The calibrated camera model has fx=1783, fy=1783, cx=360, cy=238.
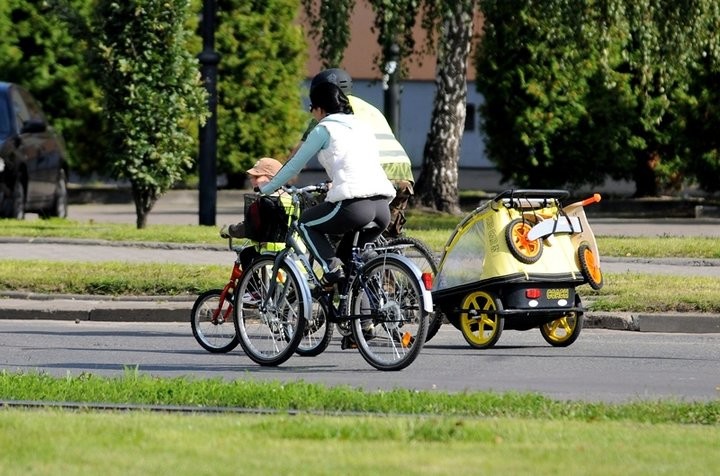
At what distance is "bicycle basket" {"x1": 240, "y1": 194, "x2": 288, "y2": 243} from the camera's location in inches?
440

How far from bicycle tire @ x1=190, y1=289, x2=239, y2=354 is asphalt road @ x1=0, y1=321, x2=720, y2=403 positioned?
8 centimetres

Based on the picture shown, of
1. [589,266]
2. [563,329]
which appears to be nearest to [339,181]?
[589,266]

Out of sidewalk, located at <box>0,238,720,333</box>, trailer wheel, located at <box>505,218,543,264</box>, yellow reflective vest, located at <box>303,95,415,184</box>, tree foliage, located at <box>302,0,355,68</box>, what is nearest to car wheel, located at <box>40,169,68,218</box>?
tree foliage, located at <box>302,0,355,68</box>

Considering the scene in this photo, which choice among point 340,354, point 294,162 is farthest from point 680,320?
point 294,162

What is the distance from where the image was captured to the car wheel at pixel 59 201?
24.9 meters

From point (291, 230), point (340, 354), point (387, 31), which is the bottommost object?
point (340, 354)

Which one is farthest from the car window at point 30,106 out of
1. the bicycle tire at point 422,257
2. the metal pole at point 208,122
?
the bicycle tire at point 422,257

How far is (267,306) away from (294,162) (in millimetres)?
913

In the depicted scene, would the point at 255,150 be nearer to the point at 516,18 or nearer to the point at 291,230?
the point at 516,18

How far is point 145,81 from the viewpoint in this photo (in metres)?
21.7

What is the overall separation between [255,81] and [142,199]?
1394 cm

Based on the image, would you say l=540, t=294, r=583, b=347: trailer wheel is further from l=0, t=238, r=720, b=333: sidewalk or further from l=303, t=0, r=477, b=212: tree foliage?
l=303, t=0, r=477, b=212: tree foliage

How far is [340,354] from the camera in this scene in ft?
38.3

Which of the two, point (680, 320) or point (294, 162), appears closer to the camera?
point (294, 162)
